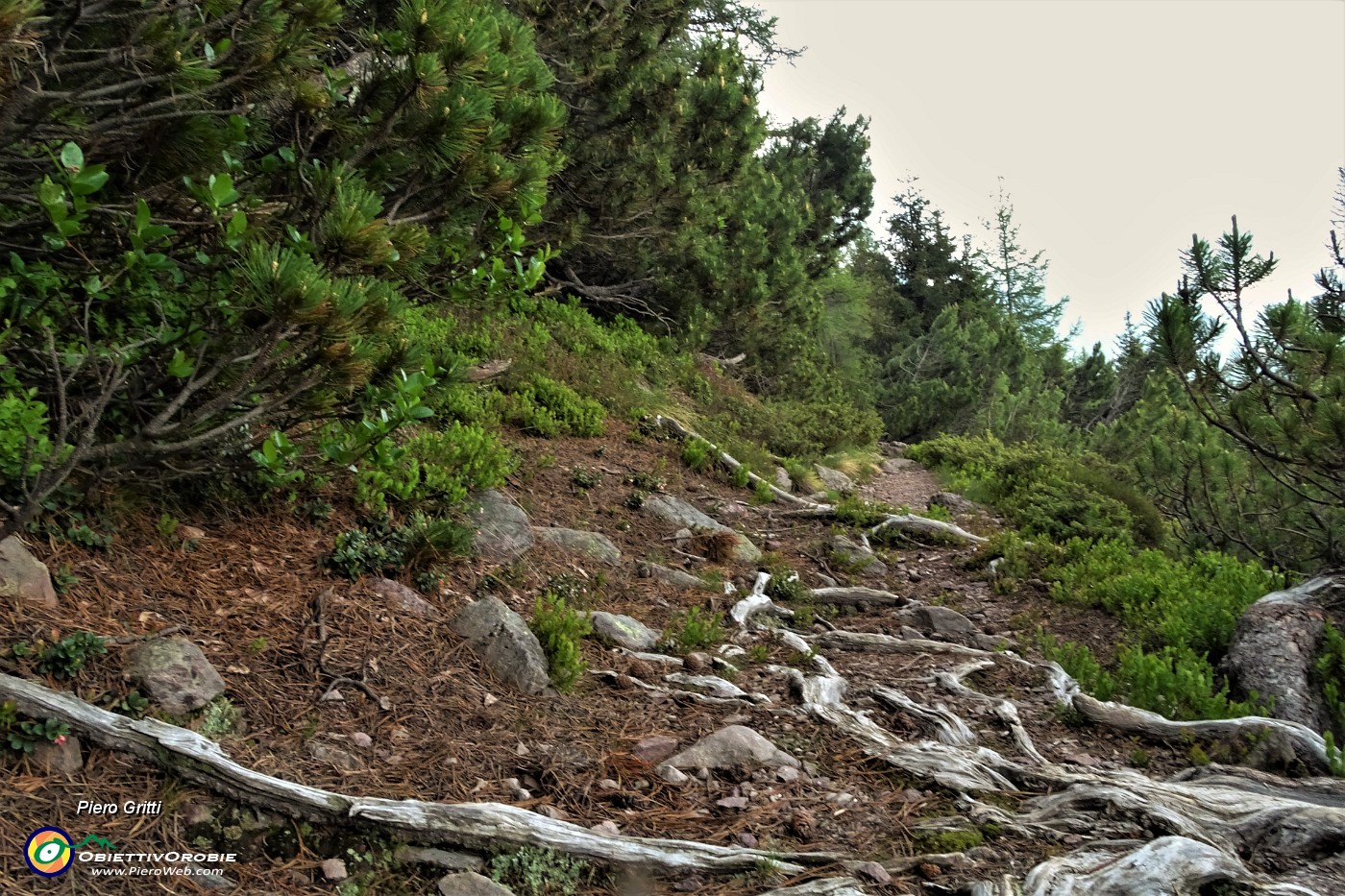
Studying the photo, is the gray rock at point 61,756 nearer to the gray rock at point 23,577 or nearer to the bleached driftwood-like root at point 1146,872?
the gray rock at point 23,577

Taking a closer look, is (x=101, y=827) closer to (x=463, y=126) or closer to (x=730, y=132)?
(x=463, y=126)

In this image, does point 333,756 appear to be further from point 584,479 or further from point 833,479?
point 833,479

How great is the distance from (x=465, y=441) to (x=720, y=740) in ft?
10.7

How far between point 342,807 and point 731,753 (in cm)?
172

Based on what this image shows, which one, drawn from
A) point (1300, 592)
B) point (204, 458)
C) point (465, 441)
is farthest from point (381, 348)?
point (1300, 592)

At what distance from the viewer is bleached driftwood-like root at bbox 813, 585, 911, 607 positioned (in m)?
6.77

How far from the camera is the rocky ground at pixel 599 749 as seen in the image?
2715 mm

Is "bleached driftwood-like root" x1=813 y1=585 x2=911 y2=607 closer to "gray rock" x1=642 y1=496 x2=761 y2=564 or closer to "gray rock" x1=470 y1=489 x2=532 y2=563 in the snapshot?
"gray rock" x1=642 y1=496 x2=761 y2=564

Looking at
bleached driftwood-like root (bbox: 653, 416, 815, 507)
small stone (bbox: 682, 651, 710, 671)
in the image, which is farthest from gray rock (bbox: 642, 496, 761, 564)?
small stone (bbox: 682, 651, 710, 671)

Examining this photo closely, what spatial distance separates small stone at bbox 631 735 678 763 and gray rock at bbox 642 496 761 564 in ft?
11.5

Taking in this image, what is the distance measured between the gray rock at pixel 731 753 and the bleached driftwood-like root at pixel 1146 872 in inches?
48.9

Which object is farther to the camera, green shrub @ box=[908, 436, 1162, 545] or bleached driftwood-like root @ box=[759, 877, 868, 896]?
green shrub @ box=[908, 436, 1162, 545]

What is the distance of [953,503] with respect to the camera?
1132 cm

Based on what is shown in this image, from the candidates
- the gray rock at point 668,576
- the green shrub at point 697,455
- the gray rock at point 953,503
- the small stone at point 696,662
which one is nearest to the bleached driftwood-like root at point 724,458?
the green shrub at point 697,455
